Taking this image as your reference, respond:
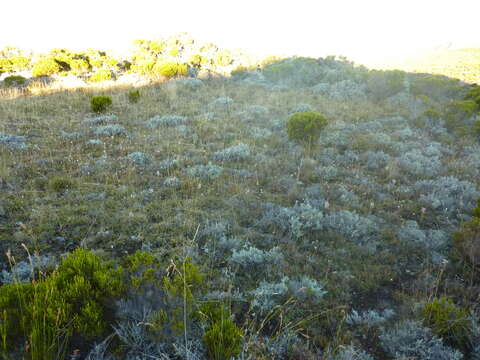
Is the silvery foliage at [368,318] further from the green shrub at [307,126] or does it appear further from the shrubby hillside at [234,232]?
the green shrub at [307,126]

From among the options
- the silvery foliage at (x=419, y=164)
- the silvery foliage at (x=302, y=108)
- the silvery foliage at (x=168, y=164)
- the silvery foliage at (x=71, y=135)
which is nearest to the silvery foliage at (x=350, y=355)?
the silvery foliage at (x=168, y=164)

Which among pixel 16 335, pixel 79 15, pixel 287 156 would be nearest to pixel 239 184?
pixel 287 156

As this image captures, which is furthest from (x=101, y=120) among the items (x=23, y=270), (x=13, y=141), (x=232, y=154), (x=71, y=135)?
(x=23, y=270)

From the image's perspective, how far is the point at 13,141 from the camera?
25.2 feet

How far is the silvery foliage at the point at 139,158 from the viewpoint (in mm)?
Answer: 7188

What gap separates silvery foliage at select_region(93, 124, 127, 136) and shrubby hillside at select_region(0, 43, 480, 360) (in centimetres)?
7

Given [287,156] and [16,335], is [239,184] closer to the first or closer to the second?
[287,156]

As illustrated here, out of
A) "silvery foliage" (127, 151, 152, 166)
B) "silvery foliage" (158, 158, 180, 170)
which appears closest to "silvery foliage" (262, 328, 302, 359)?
"silvery foliage" (158, 158, 180, 170)

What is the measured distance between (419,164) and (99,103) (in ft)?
32.8

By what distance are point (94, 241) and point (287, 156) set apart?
5176 mm

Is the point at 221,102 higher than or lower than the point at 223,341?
higher

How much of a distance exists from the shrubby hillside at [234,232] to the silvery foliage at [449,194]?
4 centimetres

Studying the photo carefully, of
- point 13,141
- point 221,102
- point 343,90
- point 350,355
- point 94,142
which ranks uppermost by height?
point 343,90

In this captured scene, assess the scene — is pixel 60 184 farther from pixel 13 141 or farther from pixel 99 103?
pixel 99 103
